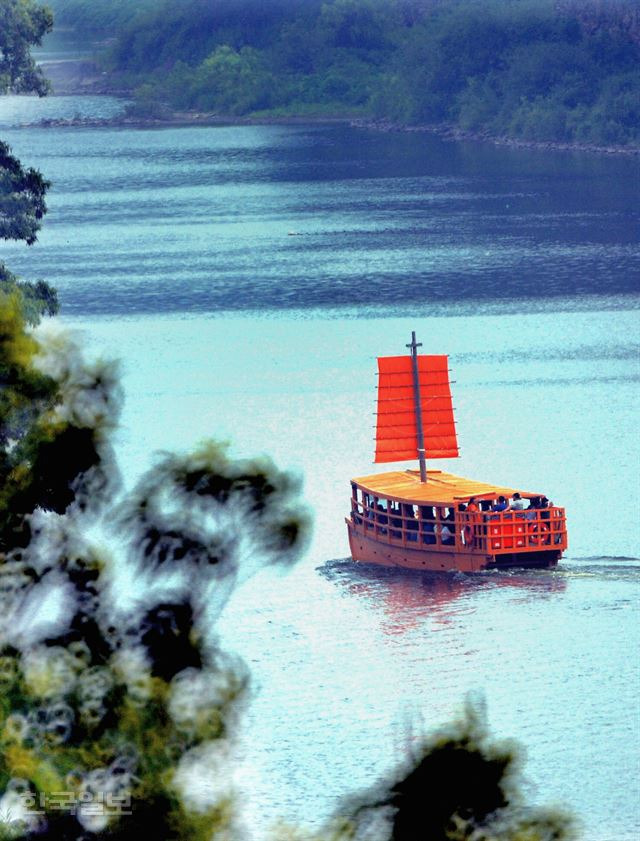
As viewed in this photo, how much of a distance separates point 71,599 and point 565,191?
279 ft

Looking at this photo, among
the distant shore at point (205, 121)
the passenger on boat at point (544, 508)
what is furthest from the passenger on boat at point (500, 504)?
the distant shore at point (205, 121)

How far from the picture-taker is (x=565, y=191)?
94.5 metres

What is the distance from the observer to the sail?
1533 inches

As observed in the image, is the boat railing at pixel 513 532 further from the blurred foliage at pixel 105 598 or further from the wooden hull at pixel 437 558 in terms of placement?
the blurred foliage at pixel 105 598

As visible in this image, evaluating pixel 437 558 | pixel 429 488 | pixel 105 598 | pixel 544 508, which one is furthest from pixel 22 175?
pixel 105 598

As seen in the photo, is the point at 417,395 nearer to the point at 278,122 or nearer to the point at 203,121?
the point at 278,122

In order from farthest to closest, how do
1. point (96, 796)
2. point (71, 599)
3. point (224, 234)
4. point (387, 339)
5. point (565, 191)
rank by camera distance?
1. point (565, 191)
2. point (224, 234)
3. point (387, 339)
4. point (71, 599)
5. point (96, 796)

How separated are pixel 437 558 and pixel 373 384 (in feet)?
52.9

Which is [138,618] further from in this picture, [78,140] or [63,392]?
[78,140]

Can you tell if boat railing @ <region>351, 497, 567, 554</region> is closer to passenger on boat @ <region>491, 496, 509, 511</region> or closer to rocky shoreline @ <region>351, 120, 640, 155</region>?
passenger on boat @ <region>491, 496, 509, 511</region>

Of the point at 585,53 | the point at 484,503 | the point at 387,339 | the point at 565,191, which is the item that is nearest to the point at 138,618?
the point at 484,503

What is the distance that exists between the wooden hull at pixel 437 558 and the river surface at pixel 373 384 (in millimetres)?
324

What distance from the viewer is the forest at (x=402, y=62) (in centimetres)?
12019

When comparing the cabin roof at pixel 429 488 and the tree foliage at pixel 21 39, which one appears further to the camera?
the tree foliage at pixel 21 39
